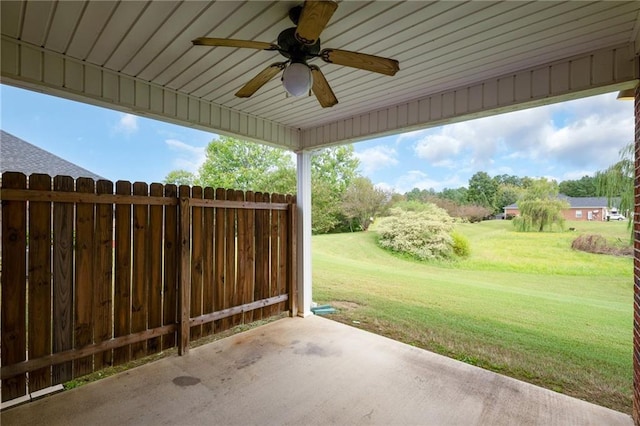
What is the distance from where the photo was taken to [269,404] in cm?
209

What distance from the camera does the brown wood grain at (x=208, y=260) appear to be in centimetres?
316

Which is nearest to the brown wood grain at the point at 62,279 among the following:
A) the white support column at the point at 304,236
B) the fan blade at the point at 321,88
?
the fan blade at the point at 321,88

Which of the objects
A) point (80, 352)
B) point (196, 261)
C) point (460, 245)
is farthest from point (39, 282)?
point (460, 245)

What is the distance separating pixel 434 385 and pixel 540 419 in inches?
27.8

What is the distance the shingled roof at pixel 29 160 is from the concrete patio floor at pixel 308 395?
2547 millimetres

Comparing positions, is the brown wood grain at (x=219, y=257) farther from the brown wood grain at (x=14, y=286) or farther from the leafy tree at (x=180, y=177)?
the leafy tree at (x=180, y=177)

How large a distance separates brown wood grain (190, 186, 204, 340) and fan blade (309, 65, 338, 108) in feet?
5.87

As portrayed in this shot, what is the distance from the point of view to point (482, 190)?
6.36 metres

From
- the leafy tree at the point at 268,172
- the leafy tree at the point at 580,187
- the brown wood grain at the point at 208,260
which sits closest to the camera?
the brown wood grain at the point at 208,260

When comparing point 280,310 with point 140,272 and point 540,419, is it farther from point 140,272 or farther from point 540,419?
point 540,419

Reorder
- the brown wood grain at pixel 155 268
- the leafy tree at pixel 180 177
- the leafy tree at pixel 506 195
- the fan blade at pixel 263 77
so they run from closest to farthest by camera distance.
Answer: the fan blade at pixel 263 77 → the brown wood grain at pixel 155 268 → the leafy tree at pixel 506 195 → the leafy tree at pixel 180 177

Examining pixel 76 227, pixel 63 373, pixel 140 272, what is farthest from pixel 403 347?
pixel 76 227

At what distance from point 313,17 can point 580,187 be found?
5.48m

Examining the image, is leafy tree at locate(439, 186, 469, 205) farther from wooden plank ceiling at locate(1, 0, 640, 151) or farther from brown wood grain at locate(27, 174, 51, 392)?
brown wood grain at locate(27, 174, 51, 392)
